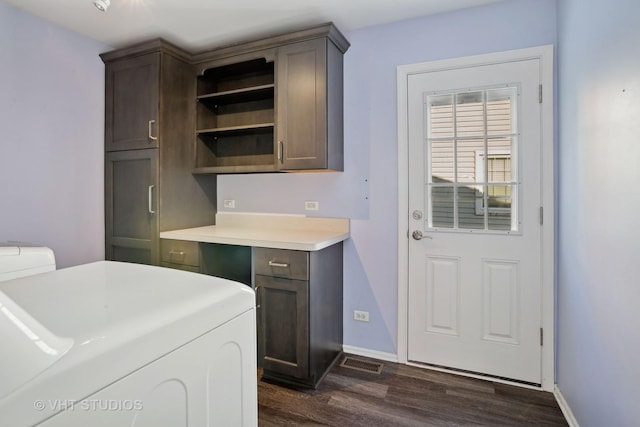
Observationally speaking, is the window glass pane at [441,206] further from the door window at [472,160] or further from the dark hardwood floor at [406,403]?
the dark hardwood floor at [406,403]

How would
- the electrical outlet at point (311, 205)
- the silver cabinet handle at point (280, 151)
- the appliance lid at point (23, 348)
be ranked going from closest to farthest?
the appliance lid at point (23, 348) < the silver cabinet handle at point (280, 151) < the electrical outlet at point (311, 205)

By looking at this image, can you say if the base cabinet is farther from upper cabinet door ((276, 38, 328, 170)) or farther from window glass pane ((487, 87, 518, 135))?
window glass pane ((487, 87, 518, 135))

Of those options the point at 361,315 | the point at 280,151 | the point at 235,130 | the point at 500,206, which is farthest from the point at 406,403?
the point at 235,130

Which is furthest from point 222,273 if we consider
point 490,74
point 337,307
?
point 490,74

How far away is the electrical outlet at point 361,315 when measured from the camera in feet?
8.13

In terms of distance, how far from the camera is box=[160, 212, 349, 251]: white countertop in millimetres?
2072

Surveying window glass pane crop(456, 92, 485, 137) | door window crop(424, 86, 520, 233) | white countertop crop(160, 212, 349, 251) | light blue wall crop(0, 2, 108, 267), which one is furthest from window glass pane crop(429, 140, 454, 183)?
light blue wall crop(0, 2, 108, 267)

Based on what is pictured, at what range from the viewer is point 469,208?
220cm

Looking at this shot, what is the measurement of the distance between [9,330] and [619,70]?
199 cm

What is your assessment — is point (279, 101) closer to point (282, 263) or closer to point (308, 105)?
point (308, 105)

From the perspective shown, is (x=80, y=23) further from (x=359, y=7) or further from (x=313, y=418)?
(x=313, y=418)

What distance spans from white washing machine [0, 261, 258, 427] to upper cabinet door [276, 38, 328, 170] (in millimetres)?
1501

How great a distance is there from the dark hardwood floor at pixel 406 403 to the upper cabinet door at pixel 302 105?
1451 mm

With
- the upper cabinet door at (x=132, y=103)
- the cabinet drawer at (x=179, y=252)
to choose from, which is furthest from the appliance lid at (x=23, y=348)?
the upper cabinet door at (x=132, y=103)
